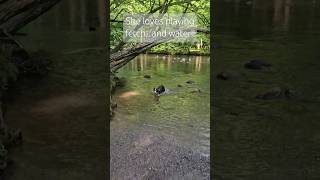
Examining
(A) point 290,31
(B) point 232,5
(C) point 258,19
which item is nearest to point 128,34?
(A) point 290,31

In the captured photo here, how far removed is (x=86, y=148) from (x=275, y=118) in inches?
137

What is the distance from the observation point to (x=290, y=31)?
1886cm

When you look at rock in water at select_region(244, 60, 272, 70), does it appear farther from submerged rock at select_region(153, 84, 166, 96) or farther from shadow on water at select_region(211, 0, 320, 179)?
submerged rock at select_region(153, 84, 166, 96)

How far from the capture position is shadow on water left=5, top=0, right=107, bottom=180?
6797mm

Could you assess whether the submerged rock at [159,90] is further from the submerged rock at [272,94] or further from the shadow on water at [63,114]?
the submerged rock at [272,94]

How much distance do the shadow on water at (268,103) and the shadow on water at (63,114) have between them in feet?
6.14

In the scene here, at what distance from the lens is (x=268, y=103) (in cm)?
1002

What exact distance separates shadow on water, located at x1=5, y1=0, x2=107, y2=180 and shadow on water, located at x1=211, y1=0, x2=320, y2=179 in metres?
1.87

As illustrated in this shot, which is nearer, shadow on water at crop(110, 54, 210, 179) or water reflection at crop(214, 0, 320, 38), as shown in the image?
shadow on water at crop(110, 54, 210, 179)

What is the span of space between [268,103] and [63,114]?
3.91 metres

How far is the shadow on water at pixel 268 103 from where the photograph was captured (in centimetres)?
693

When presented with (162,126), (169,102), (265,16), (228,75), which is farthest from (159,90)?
(265,16)

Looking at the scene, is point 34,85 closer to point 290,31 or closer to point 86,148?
point 86,148

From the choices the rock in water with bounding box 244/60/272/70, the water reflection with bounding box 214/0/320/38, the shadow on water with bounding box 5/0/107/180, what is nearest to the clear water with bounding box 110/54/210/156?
the shadow on water with bounding box 5/0/107/180
